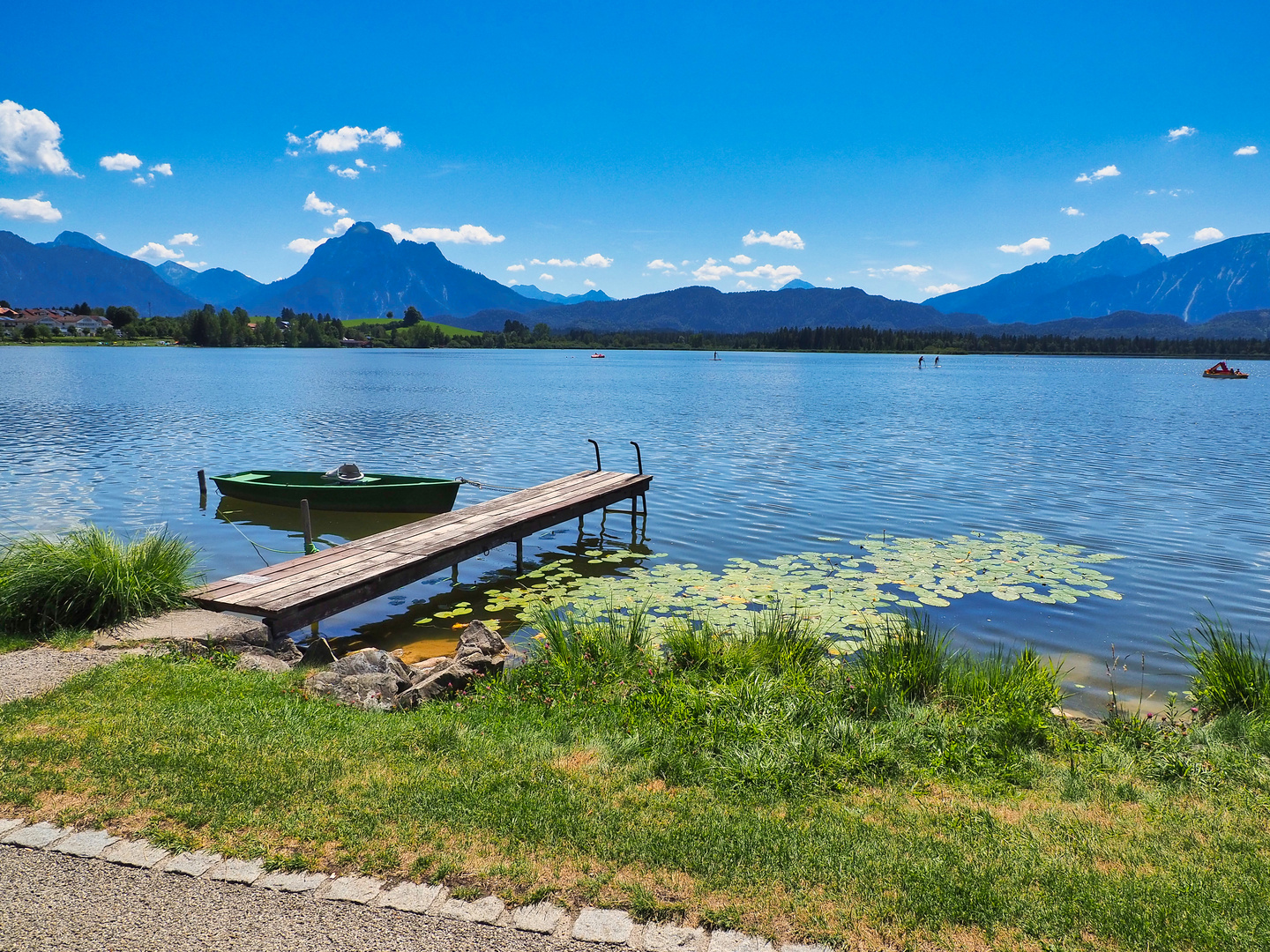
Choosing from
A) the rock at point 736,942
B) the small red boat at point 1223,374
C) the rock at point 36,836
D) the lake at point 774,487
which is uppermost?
the small red boat at point 1223,374

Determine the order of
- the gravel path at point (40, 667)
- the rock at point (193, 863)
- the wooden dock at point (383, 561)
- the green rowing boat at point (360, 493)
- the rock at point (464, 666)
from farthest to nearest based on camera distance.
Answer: the green rowing boat at point (360, 493)
the wooden dock at point (383, 561)
the rock at point (464, 666)
the gravel path at point (40, 667)
the rock at point (193, 863)

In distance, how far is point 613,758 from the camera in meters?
6.70

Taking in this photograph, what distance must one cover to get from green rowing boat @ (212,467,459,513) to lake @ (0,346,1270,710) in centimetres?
76

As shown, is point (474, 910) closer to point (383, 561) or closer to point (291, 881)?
point (291, 881)

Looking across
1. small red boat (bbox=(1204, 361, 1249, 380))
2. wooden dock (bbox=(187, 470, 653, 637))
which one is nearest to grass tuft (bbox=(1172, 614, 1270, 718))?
wooden dock (bbox=(187, 470, 653, 637))

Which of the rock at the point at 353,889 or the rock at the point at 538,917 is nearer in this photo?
the rock at the point at 538,917

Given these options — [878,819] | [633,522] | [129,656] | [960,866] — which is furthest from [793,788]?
[633,522]

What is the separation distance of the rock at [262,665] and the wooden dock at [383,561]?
681mm

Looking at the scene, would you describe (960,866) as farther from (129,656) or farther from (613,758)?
(129,656)

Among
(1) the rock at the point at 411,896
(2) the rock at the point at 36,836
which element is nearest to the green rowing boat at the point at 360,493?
(2) the rock at the point at 36,836

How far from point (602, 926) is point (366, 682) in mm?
4952

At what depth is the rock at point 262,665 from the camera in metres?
9.20

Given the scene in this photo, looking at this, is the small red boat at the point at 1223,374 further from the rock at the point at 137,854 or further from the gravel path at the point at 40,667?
the rock at the point at 137,854

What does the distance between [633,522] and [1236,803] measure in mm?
15625
